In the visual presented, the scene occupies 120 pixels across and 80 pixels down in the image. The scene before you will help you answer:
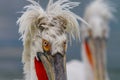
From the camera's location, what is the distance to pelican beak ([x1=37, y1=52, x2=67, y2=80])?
5.58 metres

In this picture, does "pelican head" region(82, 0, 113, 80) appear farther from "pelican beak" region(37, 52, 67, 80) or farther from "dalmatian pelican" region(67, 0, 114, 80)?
"pelican beak" region(37, 52, 67, 80)

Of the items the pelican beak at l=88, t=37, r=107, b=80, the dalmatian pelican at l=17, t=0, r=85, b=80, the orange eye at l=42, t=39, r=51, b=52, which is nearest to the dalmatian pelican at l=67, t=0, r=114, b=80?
the pelican beak at l=88, t=37, r=107, b=80

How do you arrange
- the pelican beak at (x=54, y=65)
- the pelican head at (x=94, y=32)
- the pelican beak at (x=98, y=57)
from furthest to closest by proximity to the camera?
the pelican head at (x=94, y=32) < the pelican beak at (x=98, y=57) < the pelican beak at (x=54, y=65)

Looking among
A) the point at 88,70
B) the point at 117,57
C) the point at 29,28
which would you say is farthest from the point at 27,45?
the point at 117,57

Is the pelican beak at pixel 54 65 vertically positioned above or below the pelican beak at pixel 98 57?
below

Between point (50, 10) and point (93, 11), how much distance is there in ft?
20.9

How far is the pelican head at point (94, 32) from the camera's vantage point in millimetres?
11758

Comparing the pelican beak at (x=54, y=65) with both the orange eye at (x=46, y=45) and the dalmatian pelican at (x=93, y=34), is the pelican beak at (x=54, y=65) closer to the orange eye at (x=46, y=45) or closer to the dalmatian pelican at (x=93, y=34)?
the orange eye at (x=46, y=45)

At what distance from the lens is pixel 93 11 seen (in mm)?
12156

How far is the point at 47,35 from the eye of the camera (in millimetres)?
5758

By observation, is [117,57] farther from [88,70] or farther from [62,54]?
[62,54]

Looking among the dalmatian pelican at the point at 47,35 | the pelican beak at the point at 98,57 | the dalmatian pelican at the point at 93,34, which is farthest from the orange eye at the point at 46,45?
the dalmatian pelican at the point at 93,34

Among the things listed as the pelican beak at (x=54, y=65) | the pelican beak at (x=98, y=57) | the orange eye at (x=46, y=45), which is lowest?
the pelican beak at (x=54, y=65)

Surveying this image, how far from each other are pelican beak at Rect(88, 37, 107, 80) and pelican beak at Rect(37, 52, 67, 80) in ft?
15.8
